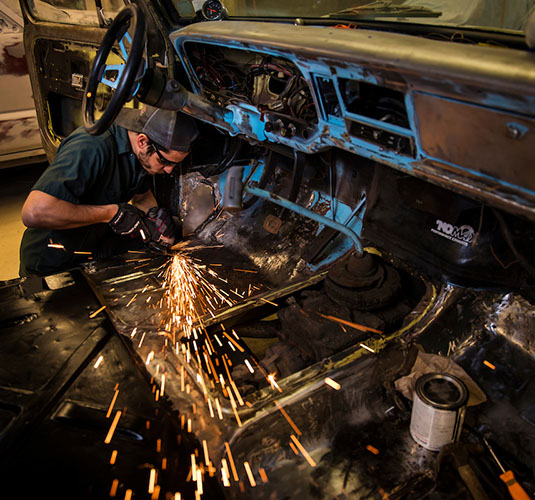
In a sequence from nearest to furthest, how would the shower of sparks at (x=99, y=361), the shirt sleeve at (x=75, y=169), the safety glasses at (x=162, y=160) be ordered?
the shower of sparks at (x=99, y=361)
the shirt sleeve at (x=75, y=169)
the safety glasses at (x=162, y=160)

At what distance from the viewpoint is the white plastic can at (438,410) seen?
133 cm

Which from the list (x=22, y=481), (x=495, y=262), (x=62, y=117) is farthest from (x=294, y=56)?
(x=62, y=117)

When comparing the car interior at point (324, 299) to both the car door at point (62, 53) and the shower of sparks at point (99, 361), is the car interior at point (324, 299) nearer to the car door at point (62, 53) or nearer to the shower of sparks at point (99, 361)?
the shower of sparks at point (99, 361)

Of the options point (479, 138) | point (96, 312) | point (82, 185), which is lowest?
point (96, 312)

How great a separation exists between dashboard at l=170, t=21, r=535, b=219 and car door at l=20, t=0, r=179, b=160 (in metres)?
1.40

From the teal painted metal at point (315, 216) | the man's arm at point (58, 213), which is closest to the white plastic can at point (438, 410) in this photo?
the teal painted metal at point (315, 216)

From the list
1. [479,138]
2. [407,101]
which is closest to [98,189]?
[407,101]

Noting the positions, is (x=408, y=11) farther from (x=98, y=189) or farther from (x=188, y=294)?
(x=98, y=189)

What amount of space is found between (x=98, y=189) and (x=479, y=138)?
7.53ft

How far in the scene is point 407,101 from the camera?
1.26m

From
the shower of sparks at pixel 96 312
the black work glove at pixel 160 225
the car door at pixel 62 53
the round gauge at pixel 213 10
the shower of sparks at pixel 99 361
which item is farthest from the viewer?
the car door at pixel 62 53

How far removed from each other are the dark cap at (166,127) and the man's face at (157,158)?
0.23ft

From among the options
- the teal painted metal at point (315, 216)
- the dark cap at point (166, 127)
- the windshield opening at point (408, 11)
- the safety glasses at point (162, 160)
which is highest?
the windshield opening at point (408, 11)

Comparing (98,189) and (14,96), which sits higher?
(14,96)
